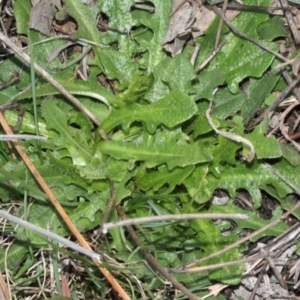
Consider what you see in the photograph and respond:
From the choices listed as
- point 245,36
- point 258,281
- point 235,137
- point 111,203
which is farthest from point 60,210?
point 245,36

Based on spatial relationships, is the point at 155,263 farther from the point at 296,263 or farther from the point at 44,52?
the point at 44,52

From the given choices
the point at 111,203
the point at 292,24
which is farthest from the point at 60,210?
the point at 292,24

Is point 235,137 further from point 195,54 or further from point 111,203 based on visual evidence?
point 111,203

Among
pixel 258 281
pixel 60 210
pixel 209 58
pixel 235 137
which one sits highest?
pixel 209 58

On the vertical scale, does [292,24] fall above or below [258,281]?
above

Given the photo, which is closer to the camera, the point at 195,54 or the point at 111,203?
the point at 111,203

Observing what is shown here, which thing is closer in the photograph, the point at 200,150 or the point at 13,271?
the point at 200,150

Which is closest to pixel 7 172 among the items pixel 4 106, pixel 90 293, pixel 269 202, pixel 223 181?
pixel 4 106

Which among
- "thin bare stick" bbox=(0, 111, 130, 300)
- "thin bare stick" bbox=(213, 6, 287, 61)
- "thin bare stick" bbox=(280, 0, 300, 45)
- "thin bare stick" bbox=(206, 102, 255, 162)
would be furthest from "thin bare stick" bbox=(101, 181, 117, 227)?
"thin bare stick" bbox=(280, 0, 300, 45)

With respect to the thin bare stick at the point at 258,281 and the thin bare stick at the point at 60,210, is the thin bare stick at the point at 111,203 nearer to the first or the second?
the thin bare stick at the point at 60,210

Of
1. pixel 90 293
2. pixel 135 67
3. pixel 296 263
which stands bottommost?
pixel 90 293

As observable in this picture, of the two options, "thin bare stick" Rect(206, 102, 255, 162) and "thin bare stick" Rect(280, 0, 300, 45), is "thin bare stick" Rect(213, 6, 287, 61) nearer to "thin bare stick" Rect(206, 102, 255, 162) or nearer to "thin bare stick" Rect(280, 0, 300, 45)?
"thin bare stick" Rect(280, 0, 300, 45)
